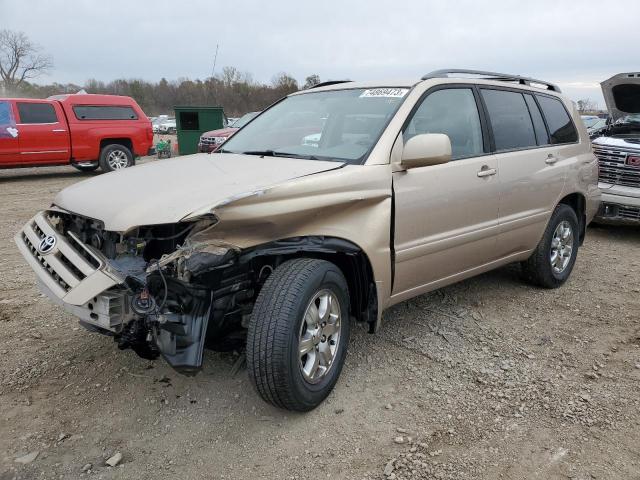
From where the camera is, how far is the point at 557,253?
186 inches

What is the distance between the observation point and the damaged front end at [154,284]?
2385mm

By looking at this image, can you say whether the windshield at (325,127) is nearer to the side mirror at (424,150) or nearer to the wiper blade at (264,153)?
the wiper blade at (264,153)

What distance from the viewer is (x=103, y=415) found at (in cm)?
279

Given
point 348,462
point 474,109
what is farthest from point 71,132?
point 348,462

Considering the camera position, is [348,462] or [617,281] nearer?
[348,462]

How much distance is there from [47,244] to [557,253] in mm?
4086

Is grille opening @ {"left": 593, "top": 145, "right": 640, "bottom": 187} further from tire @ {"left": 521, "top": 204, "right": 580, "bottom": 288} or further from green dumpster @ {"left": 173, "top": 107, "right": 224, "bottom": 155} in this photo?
green dumpster @ {"left": 173, "top": 107, "right": 224, "bottom": 155}

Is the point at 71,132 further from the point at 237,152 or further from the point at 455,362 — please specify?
the point at 455,362

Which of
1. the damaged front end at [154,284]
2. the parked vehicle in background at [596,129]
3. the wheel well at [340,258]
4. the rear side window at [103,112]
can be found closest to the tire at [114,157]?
the rear side window at [103,112]

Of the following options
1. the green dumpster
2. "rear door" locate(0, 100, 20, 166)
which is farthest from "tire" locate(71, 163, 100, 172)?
the green dumpster

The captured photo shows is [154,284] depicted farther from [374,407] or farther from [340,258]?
[374,407]

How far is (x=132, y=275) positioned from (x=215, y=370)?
3.53 feet

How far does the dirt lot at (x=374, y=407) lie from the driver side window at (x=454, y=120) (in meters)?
1.32

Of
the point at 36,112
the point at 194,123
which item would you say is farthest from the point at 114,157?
the point at 194,123
